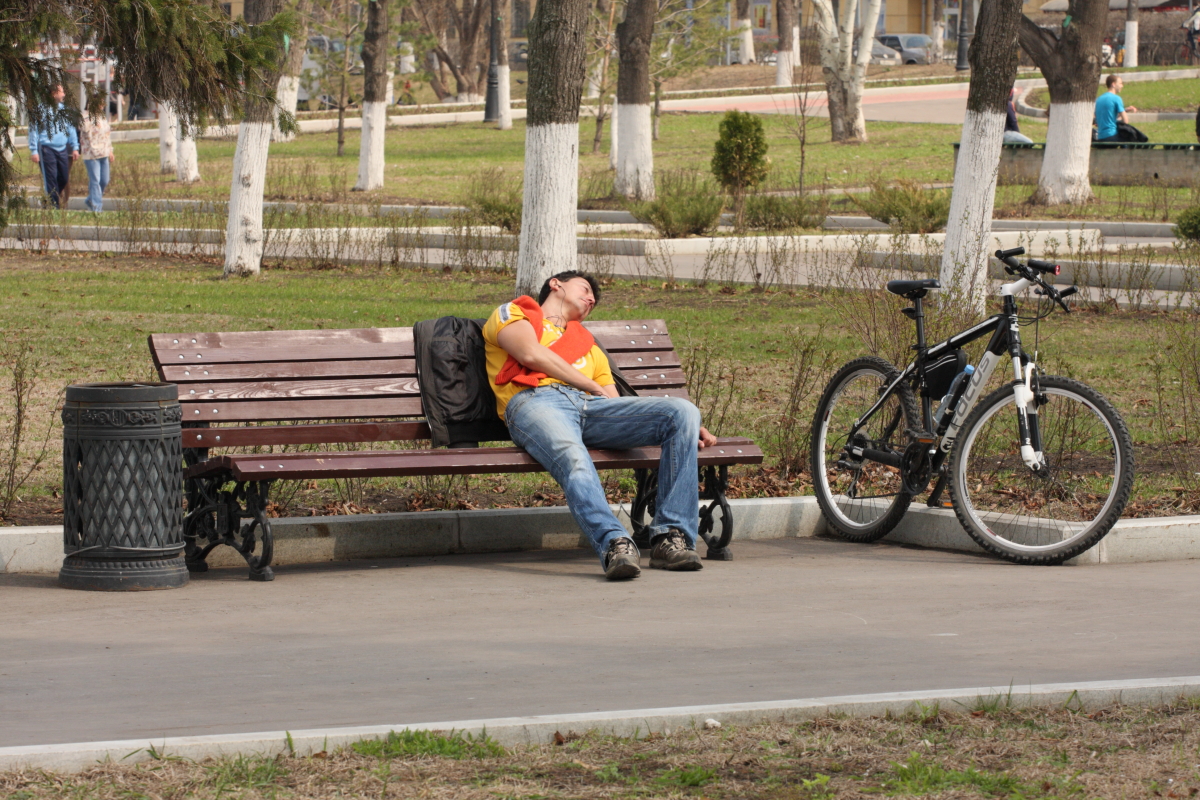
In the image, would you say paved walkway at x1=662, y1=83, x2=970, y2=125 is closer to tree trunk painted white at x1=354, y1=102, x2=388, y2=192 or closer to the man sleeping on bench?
tree trunk painted white at x1=354, y1=102, x2=388, y2=192

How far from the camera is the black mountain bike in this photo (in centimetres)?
670

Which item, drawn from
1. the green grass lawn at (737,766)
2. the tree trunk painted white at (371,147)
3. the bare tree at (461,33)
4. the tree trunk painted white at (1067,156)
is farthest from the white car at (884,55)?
the green grass lawn at (737,766)

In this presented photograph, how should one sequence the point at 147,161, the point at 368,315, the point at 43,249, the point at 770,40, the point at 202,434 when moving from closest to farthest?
the point at 202,434, the point at 368,315, the point at 43,249, the point at 147,161, the point at 770,40

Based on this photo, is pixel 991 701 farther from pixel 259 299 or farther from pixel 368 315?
pixel 259 299

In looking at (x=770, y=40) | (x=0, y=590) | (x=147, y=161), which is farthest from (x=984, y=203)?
(x=770, y=40)

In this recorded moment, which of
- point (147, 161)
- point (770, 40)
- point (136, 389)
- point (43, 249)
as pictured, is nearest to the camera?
point (136, 389)

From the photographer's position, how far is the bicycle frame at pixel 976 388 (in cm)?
673

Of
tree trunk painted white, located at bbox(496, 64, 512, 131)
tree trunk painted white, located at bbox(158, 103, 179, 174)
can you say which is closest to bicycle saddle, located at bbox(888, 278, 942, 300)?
tree trunk painted white, located at bbox(158, 103, 179, 174)

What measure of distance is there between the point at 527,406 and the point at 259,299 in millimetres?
8725

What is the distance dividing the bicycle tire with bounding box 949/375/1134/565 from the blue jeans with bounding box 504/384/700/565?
1107mm

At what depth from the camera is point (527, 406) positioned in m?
6.79

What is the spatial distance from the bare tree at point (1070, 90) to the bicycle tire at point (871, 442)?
652 inches

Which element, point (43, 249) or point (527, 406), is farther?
point (43, 249)

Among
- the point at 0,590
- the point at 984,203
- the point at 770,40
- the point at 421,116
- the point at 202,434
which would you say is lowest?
the point at 0,590
